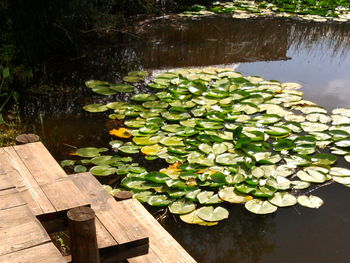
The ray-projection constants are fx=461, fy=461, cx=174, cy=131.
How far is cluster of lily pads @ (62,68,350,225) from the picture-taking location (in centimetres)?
258

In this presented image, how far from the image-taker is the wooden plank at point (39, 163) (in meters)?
1.79

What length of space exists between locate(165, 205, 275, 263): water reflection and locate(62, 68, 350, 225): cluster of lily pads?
53 millimetres

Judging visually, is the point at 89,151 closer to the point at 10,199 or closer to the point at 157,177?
the point at 157,177

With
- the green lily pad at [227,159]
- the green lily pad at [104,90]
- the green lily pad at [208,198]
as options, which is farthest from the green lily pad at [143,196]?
the green lily pad at [104,90]

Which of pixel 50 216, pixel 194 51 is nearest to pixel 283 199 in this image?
pixel 50 216

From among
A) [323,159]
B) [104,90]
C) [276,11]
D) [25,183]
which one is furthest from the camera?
[276,11]

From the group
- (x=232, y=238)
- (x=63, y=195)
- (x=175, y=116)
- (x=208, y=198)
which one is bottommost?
(x=232, y=238)

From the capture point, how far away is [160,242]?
189 cm

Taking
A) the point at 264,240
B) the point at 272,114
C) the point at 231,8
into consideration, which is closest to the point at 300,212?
the point at 264,240

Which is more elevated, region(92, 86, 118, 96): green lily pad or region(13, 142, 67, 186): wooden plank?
region(13, 142, 67, 186): wooden plank

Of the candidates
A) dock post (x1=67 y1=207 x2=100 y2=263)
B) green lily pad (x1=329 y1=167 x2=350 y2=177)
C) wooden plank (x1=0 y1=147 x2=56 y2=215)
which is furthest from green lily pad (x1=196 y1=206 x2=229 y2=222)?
dock post (x1=67 y1=207 x2=100 y2=263)

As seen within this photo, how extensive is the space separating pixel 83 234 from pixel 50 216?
1.01 feet

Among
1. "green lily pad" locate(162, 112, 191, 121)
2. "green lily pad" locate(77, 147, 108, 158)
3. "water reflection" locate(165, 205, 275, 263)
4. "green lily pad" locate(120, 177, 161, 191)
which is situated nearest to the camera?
"water reflection" locate(165, 205, 275, 263)

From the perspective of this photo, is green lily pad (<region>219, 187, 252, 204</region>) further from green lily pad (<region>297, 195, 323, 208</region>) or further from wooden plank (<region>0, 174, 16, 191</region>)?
wooden plank (<region>0, 174, 16, 191</region>)
